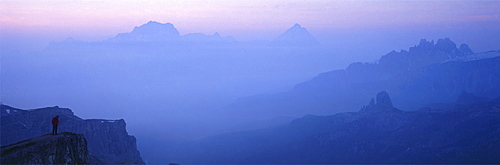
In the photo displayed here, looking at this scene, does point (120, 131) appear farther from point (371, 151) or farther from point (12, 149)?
point (371, 151)

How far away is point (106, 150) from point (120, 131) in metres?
11.3

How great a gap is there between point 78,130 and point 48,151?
78038 mm

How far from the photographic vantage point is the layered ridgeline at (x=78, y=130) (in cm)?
11469

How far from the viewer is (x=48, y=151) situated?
5112cm

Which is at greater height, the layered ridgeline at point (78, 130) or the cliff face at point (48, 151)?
the layered ridgeline at point (78, 130)

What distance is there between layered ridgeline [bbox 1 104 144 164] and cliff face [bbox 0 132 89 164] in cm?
5401

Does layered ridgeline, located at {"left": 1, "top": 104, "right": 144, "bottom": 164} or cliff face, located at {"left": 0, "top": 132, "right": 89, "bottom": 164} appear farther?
layered ridgeline, located at {"left": 1, "top": 104, "right": 144, "bottom": 164}

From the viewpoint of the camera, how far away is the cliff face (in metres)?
49.9

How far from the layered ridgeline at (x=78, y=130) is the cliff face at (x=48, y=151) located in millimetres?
54006

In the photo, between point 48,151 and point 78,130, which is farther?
point 78,130

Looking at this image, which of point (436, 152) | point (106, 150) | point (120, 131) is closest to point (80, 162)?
point (106, 150)

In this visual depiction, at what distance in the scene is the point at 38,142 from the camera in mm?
53312

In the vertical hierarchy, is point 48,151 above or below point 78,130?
below

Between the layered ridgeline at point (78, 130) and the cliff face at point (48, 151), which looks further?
the layered ridgeline at point (78, 130)
